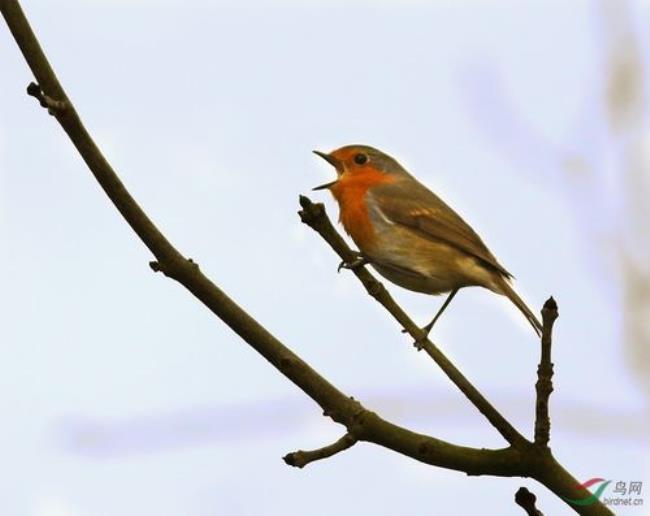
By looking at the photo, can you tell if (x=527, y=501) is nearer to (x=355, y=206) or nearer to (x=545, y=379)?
(x=545, y=379)

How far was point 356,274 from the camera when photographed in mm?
4410

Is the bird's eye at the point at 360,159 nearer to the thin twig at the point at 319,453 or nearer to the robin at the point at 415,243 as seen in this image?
the robin at the point at 415,243

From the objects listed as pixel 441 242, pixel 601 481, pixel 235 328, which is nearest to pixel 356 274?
pixel 235 328

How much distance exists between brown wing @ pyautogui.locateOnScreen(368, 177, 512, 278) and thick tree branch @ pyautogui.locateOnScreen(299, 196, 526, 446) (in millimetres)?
1929

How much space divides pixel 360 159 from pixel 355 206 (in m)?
0.91

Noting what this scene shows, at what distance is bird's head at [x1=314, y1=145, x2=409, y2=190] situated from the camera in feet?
23.3

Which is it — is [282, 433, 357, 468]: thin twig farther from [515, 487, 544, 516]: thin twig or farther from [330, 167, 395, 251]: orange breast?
[330, 167, 395, 251]: orange breast

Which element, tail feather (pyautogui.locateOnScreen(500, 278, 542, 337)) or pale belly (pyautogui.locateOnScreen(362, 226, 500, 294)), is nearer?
tail feather (pyautogui.locateOnScreen(500, 278, 542, 337))

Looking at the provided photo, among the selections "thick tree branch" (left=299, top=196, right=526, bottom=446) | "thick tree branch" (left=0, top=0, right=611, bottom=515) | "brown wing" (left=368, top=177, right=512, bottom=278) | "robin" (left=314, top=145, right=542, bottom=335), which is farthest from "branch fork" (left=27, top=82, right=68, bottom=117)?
"brown wing" (left=368, top=177, right=512, bottom=278)

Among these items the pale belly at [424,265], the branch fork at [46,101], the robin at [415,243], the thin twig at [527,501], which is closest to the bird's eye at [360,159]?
the robin at [415,243]

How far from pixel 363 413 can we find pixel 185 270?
86 centimetres

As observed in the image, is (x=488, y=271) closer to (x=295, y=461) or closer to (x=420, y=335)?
(x=420, y=335)

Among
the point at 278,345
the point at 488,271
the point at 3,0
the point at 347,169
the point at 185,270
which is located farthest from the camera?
the point at 347,169

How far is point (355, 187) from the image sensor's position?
6.64 m
